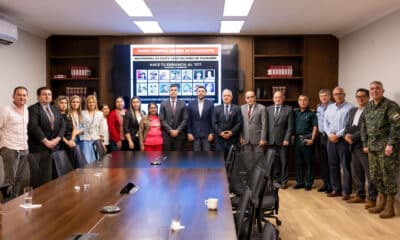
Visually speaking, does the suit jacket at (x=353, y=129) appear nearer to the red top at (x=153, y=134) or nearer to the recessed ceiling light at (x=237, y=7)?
the recessed ceiling light at (x=237, y=7)

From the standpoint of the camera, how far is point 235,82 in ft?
29.9

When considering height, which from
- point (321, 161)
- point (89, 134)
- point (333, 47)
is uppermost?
point (333, 47)

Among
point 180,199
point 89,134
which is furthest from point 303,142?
point 180,199

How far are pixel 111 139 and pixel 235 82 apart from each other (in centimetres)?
282

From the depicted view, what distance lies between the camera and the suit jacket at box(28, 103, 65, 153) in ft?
20.0

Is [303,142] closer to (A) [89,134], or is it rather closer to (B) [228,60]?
(B) [228,60]

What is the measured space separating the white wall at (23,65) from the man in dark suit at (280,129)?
4438mm

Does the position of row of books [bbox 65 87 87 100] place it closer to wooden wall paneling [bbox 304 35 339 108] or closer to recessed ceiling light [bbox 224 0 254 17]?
recessed ceiling light [bbox 224 0 254 17]

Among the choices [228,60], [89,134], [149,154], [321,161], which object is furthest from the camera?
[228,60]

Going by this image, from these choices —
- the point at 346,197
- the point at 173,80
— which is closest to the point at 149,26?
the point at 173,80

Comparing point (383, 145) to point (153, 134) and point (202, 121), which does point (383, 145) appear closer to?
point (202, 121)

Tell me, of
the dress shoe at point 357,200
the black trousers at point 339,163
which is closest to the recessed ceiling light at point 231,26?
the black trousers at point 339,163

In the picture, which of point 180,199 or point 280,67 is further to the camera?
point 280,67

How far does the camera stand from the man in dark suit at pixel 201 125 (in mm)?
7797
